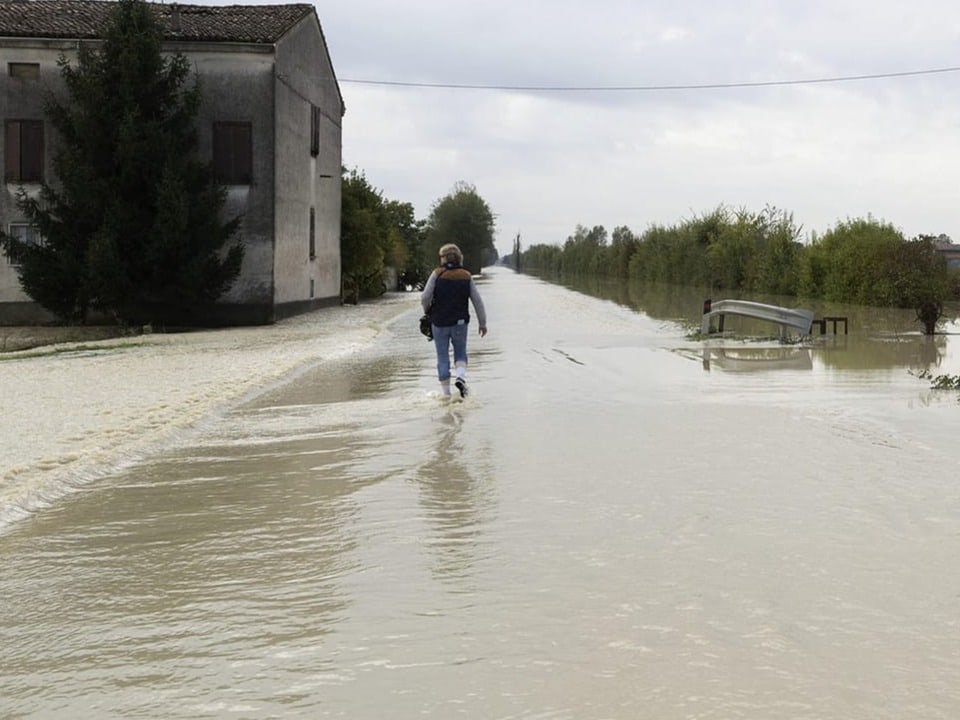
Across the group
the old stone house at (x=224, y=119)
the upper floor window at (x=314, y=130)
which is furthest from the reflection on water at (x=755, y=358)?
the upper floor window at (x=314, y=130)

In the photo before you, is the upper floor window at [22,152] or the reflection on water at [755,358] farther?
the upper floor window at [22,152]

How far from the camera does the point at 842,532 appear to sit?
6.53 m

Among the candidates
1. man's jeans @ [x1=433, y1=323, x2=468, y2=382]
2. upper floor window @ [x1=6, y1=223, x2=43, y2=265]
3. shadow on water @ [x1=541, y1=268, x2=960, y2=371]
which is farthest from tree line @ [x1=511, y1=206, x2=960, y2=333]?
upper floor window @ [x1=6, y1=223, x2=43, y2=265]

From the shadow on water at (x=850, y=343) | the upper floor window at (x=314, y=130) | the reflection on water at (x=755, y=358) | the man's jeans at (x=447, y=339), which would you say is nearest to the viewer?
the man's jeans at (x=447, y=339)

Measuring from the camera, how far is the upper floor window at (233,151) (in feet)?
97.4

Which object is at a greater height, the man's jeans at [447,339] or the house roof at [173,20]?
the house roof at [173,20]

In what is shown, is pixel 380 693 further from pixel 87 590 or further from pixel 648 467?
pixel 648 467

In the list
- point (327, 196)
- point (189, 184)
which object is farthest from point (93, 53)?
point (327, 196)

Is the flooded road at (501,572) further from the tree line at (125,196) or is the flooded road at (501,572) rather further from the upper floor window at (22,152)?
the upper floor window at (22,152)

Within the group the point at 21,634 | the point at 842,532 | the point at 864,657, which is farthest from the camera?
the point at 842,532

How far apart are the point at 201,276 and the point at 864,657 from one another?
80.6 feet

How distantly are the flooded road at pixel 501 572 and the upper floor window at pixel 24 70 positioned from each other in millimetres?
22024

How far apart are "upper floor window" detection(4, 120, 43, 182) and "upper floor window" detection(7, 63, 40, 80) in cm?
126

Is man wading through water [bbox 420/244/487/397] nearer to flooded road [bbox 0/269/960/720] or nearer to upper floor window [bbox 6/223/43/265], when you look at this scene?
flooded road [bbox 0/269/960/720]
